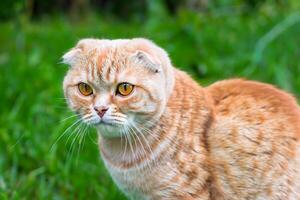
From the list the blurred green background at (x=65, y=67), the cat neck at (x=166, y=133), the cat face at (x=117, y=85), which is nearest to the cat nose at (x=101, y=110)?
the cat face at (x=117, y=85)

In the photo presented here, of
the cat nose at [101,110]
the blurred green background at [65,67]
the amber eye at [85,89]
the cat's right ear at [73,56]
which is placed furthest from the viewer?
the blurred green background at [65,67]

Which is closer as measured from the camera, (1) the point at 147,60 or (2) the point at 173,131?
(1) the point at 147,60

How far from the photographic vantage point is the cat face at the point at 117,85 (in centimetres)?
335

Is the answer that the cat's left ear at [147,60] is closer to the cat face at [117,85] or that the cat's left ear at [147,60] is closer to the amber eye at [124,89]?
the cat face at [117,85]

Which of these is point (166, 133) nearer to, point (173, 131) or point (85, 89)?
point (173, 131)

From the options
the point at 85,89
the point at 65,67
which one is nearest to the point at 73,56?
the point at 85,89

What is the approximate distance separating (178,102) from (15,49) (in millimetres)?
3817

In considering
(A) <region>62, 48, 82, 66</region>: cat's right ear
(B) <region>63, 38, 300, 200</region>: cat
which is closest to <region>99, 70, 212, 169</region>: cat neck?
(B) <region>63, 38, 300, 200</region>: cat

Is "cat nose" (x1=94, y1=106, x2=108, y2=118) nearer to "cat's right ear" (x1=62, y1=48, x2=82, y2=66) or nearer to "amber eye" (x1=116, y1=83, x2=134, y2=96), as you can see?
"amber eye" (x1=116, y1=83, x2=134, y2=96)

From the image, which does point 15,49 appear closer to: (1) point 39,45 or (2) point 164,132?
(1) point 39,45

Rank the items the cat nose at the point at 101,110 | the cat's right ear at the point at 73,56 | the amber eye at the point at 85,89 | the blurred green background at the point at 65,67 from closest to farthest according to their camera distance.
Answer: the cat nose at the point at 101,110 < the amber eye at the point at 85,89 < the cat's right ear at the point at 73,56 < the blurred green background at the point at 65,67

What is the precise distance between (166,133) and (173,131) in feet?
0.12

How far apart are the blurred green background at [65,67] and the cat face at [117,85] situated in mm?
486

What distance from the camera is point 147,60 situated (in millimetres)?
3398
